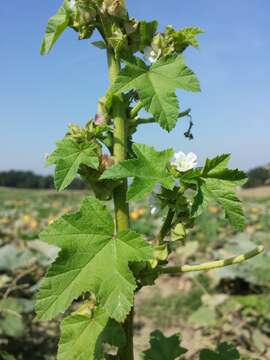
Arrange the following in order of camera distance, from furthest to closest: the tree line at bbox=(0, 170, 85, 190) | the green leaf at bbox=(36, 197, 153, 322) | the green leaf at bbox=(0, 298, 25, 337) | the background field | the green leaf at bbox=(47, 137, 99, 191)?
the tree line at bbox=(0, 170, 85, 190)
the background field
the green leaf at bbox=(0, 298, 25, 337)
the green leaf at bbox=(47, 137, 99, 191)
the green leaf at bbox=(36, 197, 153, 322)

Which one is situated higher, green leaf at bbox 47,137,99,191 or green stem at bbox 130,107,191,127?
green stem at bbox 130,107,191,127

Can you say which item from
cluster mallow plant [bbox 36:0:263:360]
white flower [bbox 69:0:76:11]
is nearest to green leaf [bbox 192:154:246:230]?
cluster mallow plant [bbox 36:0:263:360]

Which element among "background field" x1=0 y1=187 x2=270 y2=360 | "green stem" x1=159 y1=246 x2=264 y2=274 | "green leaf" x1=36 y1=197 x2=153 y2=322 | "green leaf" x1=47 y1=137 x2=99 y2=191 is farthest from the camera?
"background field" x1=0 y1=187 x2=270 y2=360

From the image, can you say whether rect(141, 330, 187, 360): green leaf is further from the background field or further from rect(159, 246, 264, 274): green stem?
the background field

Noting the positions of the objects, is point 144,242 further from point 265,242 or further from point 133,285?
point 265,242

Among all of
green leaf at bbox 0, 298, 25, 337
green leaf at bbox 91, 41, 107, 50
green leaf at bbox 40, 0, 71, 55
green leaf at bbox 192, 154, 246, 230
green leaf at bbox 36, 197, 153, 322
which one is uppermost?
green leaf at bbox 40, 0, 71, 55

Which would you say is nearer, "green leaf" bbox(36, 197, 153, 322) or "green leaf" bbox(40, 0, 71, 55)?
"green leaf" bbox(36, 197, 153, 322)

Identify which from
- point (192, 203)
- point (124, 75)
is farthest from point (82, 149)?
point (192, 203)

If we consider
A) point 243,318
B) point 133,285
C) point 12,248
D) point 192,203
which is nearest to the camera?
point 133,285
